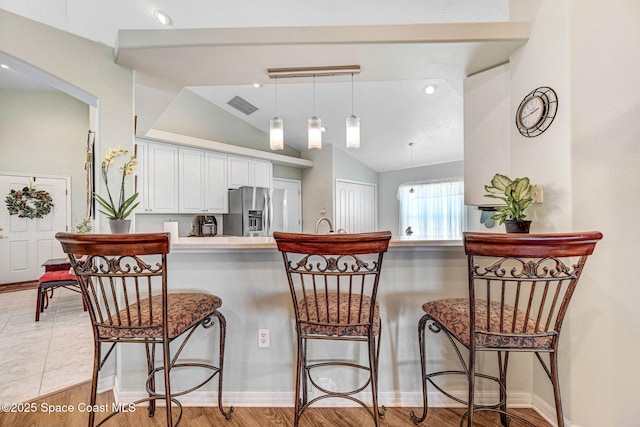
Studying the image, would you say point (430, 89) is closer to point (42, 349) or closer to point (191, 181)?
point (191, 181)

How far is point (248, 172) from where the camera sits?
523 centimetres

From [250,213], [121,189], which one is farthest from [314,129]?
[250,213]

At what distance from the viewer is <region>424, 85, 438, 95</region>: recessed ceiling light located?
152 inches

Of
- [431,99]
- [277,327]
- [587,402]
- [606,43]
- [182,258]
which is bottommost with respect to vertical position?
[587,402]

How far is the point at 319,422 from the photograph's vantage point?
160 cm

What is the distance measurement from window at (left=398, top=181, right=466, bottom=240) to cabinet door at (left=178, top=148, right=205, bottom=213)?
427cm

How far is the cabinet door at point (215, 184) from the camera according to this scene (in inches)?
183

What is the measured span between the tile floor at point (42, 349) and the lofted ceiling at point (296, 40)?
2.19m

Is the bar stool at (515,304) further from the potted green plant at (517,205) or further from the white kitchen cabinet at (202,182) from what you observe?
the white kitchen cabinet at (202,182)

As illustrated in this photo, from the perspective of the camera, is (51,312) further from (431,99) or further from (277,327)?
(431,99)

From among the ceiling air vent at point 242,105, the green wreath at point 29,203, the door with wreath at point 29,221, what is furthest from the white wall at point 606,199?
the green wreath at point 29,203

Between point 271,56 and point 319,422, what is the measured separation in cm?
219

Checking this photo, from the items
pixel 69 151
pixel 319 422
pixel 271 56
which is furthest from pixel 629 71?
pixel 69 151

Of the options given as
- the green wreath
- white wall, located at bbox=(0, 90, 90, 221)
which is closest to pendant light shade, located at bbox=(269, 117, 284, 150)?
white wall, located at bbox=(0, 90, 90, 221)
